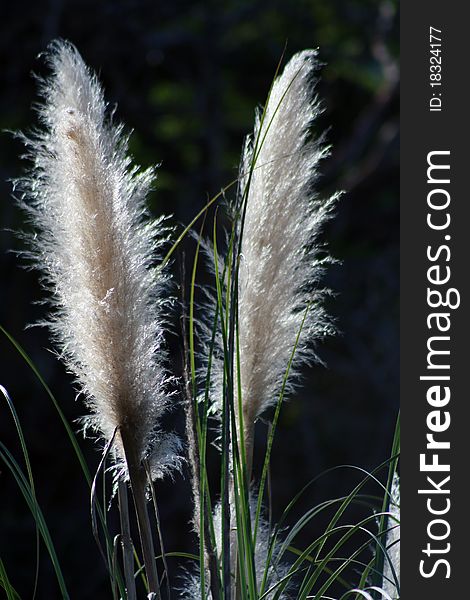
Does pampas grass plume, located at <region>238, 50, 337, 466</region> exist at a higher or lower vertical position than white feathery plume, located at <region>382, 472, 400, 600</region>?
higher

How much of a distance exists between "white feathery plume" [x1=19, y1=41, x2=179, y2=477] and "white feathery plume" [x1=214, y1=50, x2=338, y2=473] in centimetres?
12

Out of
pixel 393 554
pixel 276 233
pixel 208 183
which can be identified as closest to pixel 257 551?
pixel 393 554

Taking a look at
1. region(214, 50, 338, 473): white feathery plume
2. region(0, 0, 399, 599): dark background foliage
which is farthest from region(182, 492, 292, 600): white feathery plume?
region(0, 0, 399, 599): dark background foliage

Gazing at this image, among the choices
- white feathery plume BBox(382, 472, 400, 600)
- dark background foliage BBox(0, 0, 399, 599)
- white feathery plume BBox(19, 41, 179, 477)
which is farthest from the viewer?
dark background foliage BBox(0, 0, 399, 599)

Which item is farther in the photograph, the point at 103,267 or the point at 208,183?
the point at 208,183

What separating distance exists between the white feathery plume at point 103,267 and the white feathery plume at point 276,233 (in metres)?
0.12

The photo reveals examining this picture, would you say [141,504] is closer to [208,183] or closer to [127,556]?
[127,556]

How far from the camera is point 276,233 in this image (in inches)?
41.4

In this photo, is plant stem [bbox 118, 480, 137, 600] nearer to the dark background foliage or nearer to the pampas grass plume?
the pampas grass plume

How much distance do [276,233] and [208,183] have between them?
299 centimetres

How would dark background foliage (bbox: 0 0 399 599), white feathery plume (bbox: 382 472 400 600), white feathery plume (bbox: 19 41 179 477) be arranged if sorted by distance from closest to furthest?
white feathery plume (bbox: 19 41 179 477) → white feathery plume (bbox: 382 472 400 600) → dark background foliage (bbox: 0 0 399 599)

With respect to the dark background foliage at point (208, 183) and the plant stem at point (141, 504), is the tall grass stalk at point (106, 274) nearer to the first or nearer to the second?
the plant stem at point (141, 504)

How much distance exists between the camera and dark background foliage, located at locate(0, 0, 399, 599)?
358 cm

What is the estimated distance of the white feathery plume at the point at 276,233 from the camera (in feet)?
3.44
